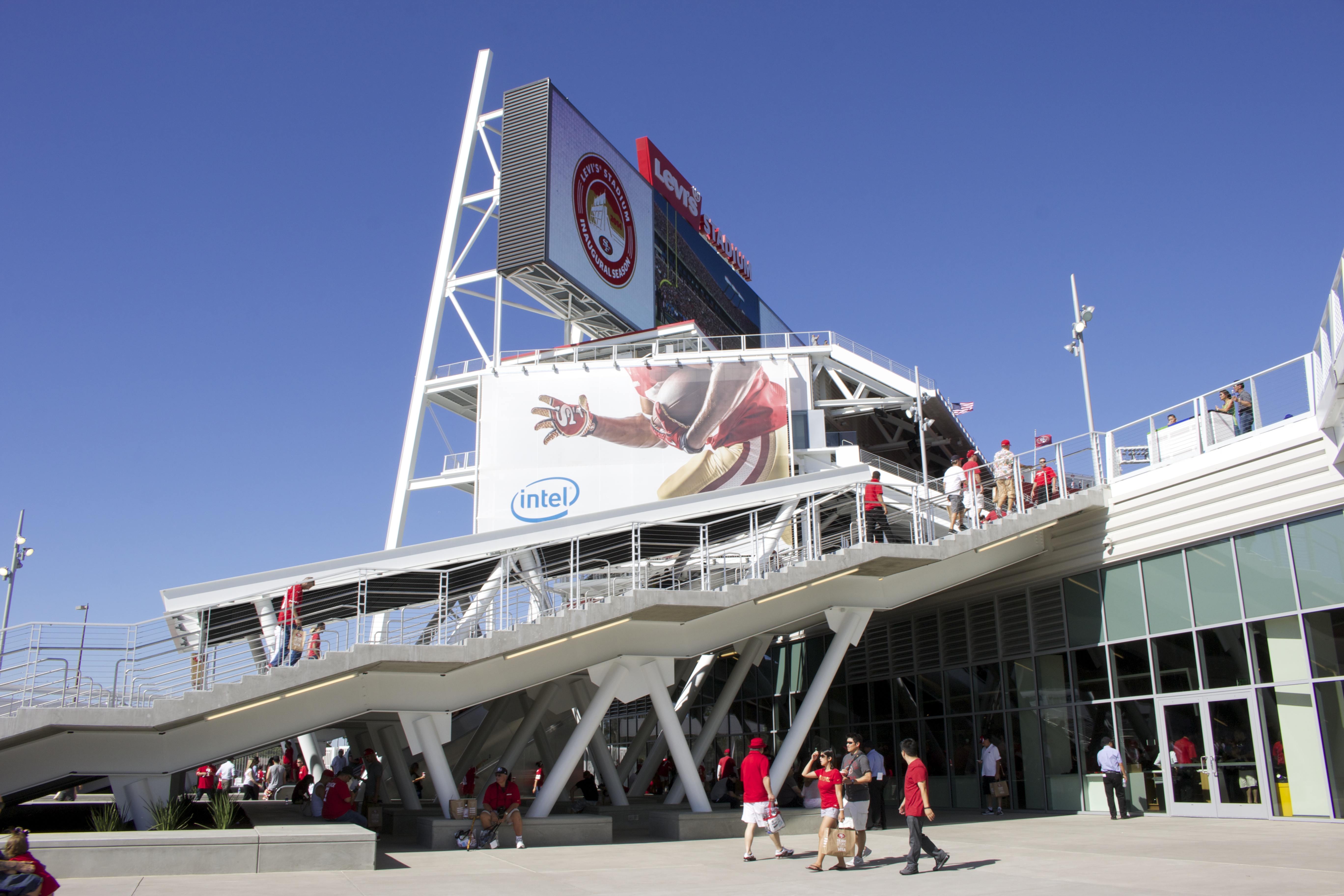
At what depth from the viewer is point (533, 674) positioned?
17.6 metres

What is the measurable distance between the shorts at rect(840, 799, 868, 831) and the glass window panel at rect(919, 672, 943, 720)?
11780mm

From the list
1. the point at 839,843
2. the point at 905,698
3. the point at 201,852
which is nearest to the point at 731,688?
the point at 905,698

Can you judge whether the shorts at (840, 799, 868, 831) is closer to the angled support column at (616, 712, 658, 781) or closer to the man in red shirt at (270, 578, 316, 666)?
the man in red shirt at (270, 578, 316, 666)

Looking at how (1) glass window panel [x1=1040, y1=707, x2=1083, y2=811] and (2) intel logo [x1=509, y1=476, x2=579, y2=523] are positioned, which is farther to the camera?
(2) intel logo [x1=509, y1=476, x2=579, y2=523]

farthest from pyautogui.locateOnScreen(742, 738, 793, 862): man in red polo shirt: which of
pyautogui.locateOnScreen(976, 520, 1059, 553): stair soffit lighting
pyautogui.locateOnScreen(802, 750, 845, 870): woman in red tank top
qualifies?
pyautogui.locateOnScreen(976, 520, 1059, 553): stair soffit lighting

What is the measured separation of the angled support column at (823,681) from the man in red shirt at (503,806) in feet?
14.5

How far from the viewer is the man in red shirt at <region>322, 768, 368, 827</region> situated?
1727cm

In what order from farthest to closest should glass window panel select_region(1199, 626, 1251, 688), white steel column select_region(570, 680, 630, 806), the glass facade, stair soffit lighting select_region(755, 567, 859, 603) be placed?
white steel column select_region(570, 680, 630, 806)
stair soffit lighting select_region(755, 567, 859, 603)
glass window panel select_region(1199, 626, 1251, 688)
the glass facade

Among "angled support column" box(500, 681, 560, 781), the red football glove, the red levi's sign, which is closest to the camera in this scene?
"angled support column" box(500, 681, 560, 781)

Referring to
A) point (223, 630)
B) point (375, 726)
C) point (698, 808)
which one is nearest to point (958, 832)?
point (698, 808)

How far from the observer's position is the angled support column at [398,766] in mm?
20594

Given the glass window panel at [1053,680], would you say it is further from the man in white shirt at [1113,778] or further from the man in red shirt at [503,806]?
the man in red shirt at [503,806]

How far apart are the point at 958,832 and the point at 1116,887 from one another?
6840 mm

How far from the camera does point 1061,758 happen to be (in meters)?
20.8
